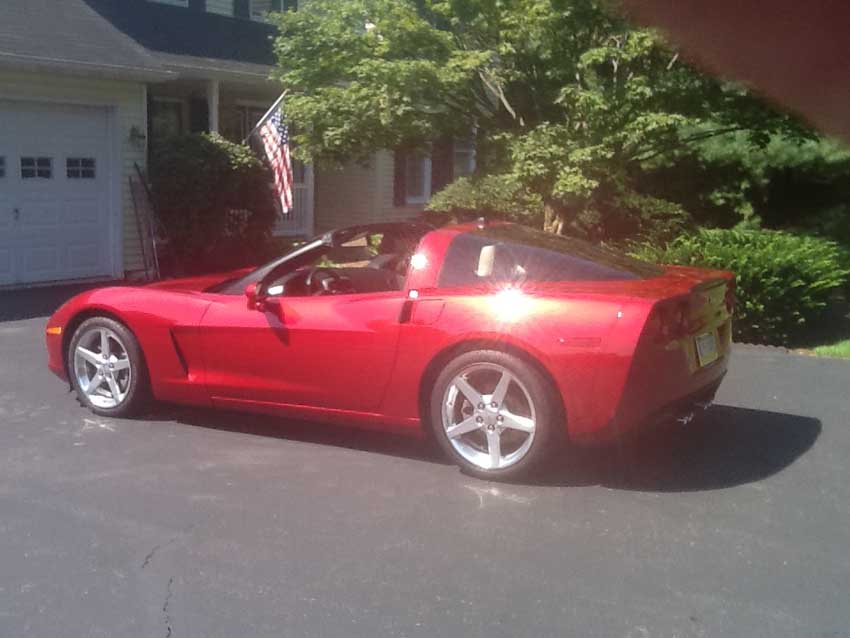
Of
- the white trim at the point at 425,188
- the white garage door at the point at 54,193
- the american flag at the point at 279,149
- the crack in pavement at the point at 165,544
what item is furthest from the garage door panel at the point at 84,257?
the crack in pavement at the point at 165,544

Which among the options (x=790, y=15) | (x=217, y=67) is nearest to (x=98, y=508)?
(x=790, y=15)

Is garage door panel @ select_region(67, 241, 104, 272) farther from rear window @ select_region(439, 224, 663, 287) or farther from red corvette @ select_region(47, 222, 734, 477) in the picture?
rear window @ select_region(439, 224, 663, 287)

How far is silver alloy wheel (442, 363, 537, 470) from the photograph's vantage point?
16.8 ft

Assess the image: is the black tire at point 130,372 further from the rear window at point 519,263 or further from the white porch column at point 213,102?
the white porch column at point 213,102

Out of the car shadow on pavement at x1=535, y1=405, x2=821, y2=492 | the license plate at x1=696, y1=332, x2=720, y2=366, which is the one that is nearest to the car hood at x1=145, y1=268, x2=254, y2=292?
the car shadow on pavement at x1=535, y1=405, x2=821, y2=492

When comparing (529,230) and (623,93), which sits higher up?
(623,93)

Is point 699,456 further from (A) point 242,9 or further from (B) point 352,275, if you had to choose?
(A) point 242,9

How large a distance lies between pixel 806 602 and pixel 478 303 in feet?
7.01

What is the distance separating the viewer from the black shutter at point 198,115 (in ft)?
54.0

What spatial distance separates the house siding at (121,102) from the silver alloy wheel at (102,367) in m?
6.70

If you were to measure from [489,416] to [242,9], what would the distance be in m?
14.5

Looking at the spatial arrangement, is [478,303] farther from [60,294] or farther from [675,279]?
[60,294]

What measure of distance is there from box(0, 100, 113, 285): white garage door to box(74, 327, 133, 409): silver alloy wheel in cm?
634

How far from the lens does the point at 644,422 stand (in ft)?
16.4
